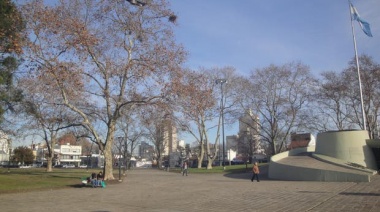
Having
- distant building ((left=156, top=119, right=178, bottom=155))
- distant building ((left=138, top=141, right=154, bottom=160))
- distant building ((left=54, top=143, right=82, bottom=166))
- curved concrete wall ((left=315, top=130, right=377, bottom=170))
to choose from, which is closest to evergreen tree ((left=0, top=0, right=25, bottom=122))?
distant building ((left=156, top=119, right=178, bottom=155))

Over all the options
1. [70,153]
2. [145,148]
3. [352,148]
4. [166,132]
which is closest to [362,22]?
[352,148]

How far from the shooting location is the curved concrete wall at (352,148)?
2902 cm

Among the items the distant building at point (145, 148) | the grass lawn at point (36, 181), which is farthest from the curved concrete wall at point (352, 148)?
the distant building at point (145, 148)

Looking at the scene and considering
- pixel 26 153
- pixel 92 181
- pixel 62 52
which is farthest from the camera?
pixel 26 153

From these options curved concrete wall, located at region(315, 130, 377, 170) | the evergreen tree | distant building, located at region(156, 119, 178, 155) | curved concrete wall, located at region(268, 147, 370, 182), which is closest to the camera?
the evergreen tree

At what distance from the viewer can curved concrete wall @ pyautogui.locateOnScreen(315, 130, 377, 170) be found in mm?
29016

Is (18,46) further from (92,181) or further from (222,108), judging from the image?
(222,108)

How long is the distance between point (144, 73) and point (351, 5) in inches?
881

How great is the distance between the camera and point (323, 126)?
2414 inches

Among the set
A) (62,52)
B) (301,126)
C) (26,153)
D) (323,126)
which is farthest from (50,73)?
(26,153)

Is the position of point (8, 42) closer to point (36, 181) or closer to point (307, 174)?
point (36, 181)

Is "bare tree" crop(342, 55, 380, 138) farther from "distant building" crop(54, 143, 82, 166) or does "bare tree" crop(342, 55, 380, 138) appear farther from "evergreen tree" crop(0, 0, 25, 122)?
"distant building" crop(54, 143, 82, 166)

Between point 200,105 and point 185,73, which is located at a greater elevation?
point 185,73

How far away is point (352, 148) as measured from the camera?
29.3 meters
